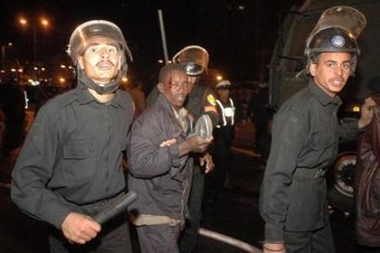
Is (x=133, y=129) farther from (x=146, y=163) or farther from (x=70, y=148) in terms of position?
(x=70, y=148)

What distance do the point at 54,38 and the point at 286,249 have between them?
197ft

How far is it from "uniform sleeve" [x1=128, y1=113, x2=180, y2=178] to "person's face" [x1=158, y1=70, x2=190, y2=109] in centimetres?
41

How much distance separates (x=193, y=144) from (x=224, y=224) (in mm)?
3615

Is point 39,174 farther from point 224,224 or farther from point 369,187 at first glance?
point 224,224

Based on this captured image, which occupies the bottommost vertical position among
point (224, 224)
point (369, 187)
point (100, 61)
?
point (224, 224)

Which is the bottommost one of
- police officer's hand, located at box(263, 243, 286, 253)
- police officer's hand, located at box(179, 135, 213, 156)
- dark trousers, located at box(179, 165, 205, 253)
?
dark trousers, located at box(179, 165, 205, 253)

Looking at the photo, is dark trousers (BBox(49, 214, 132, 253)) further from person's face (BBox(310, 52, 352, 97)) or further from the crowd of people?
person's face (BBox(310, 52, 352, 97))

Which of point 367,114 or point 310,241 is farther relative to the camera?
point 367,114

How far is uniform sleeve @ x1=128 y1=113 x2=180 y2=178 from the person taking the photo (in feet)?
12.1

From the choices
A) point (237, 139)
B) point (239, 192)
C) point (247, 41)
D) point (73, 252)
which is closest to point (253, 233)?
point (239, 192)

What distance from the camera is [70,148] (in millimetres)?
3168

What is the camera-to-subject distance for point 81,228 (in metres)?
2.75

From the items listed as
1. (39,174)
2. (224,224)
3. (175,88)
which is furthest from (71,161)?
(224,224)

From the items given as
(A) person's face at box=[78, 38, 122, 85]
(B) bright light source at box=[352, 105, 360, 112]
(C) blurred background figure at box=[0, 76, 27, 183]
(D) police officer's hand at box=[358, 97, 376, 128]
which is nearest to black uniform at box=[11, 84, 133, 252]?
→ (A) person's face at box=[78, 38, 122, 85]
